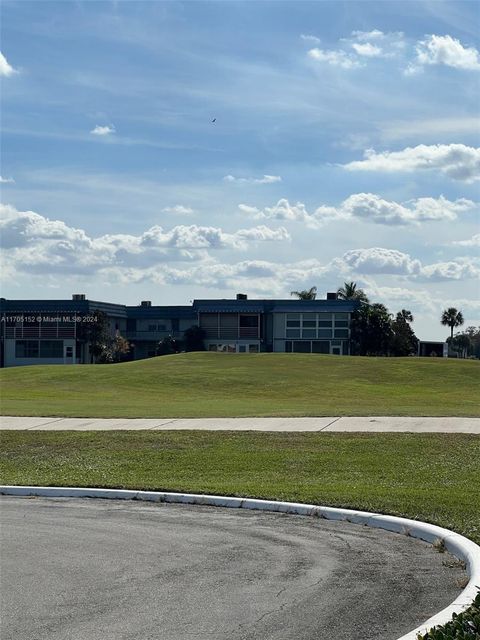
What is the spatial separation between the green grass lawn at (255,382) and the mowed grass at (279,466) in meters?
11.3

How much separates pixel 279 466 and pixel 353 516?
493 cm

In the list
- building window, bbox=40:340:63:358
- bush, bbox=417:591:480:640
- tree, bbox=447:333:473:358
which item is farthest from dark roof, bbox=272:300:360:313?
bush, bbox=417:591:480:640

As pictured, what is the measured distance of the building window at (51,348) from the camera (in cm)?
8612

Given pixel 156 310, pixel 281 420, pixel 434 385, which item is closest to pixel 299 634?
Answer: pixel 281 420

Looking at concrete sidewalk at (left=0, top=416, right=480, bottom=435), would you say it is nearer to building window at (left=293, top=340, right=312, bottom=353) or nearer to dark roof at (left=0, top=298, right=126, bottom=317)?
building window at (left=293, top=340, right=312, bottom=353)

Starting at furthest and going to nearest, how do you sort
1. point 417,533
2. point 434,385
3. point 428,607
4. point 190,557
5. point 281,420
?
1. point 434,385
2. point 281,420
3. point 417,533
4. point 190,557
5. point 428,607

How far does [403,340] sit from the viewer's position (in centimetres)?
8500

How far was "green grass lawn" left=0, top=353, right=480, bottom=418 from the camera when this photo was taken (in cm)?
3631

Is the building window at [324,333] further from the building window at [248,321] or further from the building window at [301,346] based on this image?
the building window at [248,321]

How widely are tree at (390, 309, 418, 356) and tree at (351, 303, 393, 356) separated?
121 centimetres

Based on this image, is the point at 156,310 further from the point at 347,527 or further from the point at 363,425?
the point at 347,527

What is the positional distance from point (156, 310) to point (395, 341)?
25.7 metres

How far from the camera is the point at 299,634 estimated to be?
6.58 m

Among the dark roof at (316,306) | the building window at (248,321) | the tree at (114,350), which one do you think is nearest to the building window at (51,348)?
the tree at (114,350)
